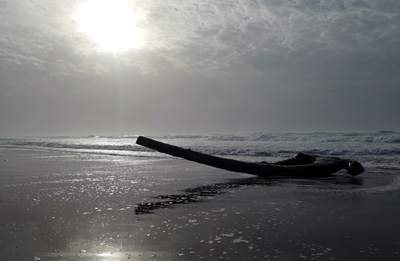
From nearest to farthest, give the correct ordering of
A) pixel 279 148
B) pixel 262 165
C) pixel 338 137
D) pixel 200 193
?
pixel 200 193
pixel 262 165
pixel 279 148
pixel 338 137

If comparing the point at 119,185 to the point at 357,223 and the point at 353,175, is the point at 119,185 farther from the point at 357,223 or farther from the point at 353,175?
the point at 353,175

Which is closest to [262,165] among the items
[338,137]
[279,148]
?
[279,148]

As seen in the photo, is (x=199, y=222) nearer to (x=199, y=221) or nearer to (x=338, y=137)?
(x=199, y=221)

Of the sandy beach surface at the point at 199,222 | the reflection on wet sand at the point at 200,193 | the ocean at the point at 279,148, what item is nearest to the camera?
the sandy beach surface at the point at 199,222

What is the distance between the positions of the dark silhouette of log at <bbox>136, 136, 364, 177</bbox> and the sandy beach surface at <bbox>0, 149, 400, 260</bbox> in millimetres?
889

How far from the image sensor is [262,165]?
7.00 meters

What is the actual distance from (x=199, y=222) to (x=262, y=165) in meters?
3.94

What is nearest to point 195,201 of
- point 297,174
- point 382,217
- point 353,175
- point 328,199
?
point 328,199

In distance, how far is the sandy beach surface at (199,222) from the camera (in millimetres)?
2504

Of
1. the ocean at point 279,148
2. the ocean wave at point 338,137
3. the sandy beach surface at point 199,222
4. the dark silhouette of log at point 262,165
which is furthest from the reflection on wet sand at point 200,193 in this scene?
the ocean wave at point 338,137

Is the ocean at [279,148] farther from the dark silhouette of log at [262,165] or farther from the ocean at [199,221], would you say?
the ocean at [199,221]

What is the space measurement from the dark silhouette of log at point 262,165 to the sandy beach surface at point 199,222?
889mm

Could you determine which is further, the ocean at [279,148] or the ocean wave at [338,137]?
the ocean wave at [338,137]

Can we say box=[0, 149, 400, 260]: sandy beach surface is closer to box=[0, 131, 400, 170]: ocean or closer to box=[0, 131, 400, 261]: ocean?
box=[0, 131, 400, 261]: ocean
